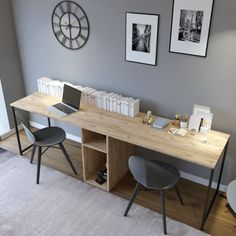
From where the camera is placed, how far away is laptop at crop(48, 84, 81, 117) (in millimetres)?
3330

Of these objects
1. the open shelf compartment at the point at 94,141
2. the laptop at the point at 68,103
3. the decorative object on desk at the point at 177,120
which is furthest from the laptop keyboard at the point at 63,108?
the decorative object on desk at the point at 177,120

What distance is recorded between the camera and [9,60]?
13.2ft

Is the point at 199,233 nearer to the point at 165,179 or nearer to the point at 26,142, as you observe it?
the point at 165,179

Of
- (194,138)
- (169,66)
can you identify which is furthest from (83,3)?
(194,138)

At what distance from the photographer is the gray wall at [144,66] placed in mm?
2742

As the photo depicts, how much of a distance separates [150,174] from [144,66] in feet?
3.82

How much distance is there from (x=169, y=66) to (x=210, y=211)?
1.51 meters

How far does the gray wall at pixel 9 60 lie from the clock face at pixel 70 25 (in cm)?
70

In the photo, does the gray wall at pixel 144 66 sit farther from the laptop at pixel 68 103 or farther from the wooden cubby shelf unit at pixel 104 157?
the wooden cubby shelf unit at pixel 104 157

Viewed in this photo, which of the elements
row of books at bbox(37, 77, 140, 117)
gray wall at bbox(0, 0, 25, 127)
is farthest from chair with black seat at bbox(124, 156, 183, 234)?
gray wall at bbox(0, 0, 25, 127)

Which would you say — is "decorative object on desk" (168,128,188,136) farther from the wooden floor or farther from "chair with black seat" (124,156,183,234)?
the wooden floor

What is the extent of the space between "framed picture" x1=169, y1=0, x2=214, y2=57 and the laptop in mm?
1186

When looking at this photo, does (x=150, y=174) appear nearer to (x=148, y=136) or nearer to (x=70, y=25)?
(x=148, y=136)

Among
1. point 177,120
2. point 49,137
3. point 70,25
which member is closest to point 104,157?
point 49,137
